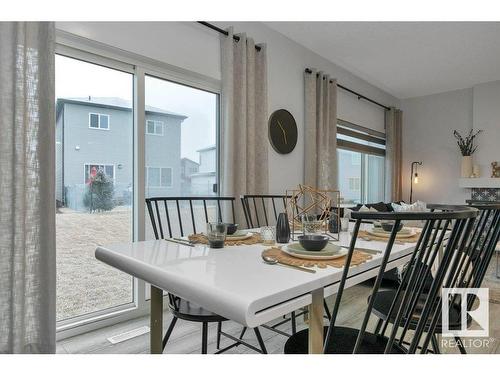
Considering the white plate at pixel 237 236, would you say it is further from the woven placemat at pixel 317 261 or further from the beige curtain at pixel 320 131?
the beige curtain at pixel 320 131

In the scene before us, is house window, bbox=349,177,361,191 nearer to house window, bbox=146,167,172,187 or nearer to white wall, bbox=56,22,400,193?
white wall, bbox=56,22,400,193

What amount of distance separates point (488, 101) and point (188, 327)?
5.64m

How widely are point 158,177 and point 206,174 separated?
50 centimetres

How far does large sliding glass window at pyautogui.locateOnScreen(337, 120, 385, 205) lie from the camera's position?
4.98m

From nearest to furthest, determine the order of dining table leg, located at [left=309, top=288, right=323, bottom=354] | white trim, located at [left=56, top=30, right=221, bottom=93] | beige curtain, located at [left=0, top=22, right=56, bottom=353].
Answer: dining table leg, located at [left=309, top=288, right=323, bottom=354], beige curtain, located at [left=0, top=22, right=56, bottom=353], white trim, located at [left=56, top=30, right=221, bottom=93]

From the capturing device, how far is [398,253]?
56.6 inches

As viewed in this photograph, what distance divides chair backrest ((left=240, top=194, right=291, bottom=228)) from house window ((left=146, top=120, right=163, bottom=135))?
34.1 inches

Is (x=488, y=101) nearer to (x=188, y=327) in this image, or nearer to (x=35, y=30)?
(x=188, y=327)

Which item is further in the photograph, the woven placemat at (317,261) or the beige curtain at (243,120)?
the beige curtain at (243,120)

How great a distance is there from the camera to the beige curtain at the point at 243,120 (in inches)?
116

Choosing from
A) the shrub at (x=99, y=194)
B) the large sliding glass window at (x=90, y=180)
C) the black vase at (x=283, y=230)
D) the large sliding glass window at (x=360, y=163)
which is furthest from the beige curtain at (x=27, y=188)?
the large sliding glass window at (x=360, y=163)

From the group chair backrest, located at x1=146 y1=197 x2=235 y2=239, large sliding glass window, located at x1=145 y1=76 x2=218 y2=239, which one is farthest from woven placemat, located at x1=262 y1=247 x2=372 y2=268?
large sliding glass window, located at x1=145 y1=76 x2=218 y2=239

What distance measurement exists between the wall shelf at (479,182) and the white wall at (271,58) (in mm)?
1662
